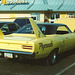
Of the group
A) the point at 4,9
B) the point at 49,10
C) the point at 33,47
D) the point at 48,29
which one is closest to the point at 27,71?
the point at 33,47

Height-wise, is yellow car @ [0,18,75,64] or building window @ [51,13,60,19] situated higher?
yellow car @ [0,18,75,64]

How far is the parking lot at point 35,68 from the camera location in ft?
16.4

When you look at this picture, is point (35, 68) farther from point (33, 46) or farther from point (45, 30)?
point (45, 30)

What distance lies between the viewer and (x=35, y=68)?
541 centimetres

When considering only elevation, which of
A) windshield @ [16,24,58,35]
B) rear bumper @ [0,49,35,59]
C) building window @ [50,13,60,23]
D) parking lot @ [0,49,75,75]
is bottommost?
building window @ [50,13,60,23]

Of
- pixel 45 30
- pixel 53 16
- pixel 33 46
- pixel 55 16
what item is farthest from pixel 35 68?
pixel 53 16

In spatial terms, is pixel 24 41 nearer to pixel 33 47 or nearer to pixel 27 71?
pixel 33 47

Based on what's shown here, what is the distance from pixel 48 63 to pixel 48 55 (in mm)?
374

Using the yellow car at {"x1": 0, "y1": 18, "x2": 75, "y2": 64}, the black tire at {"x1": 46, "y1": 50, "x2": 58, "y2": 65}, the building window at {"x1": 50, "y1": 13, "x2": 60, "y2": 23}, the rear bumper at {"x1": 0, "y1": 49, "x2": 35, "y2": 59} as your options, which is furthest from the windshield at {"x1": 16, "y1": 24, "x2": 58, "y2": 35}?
the building window at {"x1": 50, "y1": 13, "x2": 60, "y2": 23}

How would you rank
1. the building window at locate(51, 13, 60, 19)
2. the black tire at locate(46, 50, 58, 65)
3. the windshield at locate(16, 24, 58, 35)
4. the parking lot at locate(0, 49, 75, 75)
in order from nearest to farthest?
the parking lot at locate(0, 49, 75, 75), the black tire at locate(46, 50, 58, 65), the windshield at locate(16, 24, 58, 35), the building window at locate(51, 13, 60, 19)

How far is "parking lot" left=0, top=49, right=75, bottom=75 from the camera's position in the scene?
4988mm

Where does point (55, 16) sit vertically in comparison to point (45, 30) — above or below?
below

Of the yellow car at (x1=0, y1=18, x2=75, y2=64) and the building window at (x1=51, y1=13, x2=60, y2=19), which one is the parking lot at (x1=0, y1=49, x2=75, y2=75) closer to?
the yellow car at (x1=0, y1=18, x2=75, y2=64)

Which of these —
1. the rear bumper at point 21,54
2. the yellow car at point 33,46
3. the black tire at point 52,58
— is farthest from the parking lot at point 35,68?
the rear bumper at point 21,54
